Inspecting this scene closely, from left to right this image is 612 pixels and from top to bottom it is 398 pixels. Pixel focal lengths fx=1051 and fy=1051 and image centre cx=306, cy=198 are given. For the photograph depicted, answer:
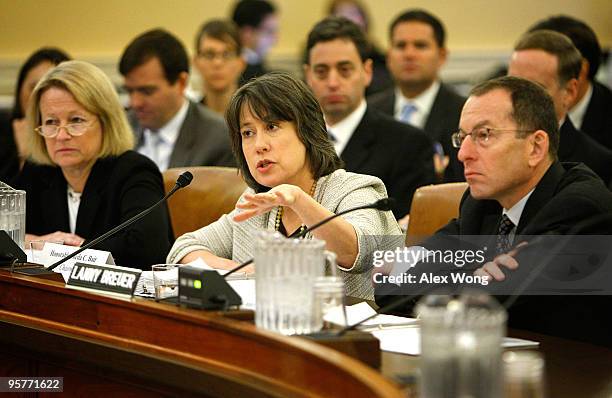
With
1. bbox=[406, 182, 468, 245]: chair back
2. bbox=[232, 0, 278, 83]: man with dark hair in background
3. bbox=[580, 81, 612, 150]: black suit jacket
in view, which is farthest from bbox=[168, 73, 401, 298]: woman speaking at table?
bbox=[232, 0, 278, 83]: man with dark hair in background

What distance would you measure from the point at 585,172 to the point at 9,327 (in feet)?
4.74

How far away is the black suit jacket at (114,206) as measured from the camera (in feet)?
11.1

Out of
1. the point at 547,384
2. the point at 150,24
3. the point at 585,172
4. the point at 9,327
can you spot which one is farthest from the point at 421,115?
the point at 547,384

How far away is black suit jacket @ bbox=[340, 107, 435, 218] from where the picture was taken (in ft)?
14.6

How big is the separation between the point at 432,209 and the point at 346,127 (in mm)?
1552

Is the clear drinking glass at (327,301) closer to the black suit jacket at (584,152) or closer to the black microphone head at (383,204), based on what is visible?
the black microphone head at (383,204)

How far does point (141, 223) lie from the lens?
11.2 feet

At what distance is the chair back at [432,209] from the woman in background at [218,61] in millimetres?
2800

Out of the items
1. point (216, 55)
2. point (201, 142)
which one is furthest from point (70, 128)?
point (216, 55)

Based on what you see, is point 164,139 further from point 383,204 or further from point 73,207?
point 383,204

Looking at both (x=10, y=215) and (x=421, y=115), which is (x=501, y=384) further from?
(x=421, y=115)

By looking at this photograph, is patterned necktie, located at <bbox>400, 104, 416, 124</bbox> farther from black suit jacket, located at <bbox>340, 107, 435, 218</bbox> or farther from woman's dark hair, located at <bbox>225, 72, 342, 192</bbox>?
woman's dark hair, located at <bbox>225, 72, 342, 192</bbox>

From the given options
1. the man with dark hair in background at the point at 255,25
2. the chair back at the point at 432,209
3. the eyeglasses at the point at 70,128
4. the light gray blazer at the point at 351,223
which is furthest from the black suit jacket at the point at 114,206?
the man with dark hair in background at the point at 255,25

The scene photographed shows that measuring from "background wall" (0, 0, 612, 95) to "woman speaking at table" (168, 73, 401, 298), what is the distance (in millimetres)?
4341
